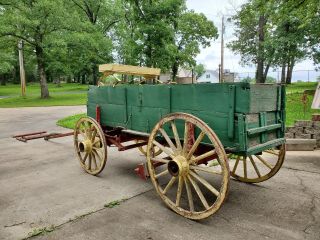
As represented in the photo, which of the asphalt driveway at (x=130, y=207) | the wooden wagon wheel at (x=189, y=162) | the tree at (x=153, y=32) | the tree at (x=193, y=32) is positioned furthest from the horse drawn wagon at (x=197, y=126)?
the tree at (x=193, y=32)

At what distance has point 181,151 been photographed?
386 cm

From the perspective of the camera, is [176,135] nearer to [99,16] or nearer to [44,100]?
[44,100]

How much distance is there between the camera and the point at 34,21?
882 inches

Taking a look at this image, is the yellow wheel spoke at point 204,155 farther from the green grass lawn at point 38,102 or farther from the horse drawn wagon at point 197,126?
the green grass lawn at point 38,102

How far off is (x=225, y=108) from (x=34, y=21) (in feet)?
74.6

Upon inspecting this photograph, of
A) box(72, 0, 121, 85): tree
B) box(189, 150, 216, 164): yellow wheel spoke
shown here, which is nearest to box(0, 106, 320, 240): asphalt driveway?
box(189, 150, 216, 164): yellow wheel spoke

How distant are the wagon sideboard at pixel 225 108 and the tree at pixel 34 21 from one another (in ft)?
69.9

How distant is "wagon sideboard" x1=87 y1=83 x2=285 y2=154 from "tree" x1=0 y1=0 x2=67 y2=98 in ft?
69.9

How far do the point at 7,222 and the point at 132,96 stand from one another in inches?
99.3

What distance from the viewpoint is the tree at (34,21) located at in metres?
22.5

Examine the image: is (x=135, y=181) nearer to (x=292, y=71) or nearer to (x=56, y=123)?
(x=56, y=123)

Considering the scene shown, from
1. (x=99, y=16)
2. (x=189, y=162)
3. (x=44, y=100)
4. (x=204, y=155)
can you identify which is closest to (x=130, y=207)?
(x=189, y=162)

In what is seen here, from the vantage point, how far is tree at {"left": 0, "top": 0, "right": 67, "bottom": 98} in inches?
886

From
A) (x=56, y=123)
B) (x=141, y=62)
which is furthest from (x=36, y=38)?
(x=56, y=123)
